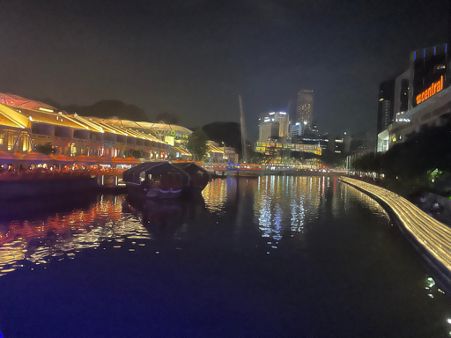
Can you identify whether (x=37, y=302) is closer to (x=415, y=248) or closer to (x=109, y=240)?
(x=109, y=240)

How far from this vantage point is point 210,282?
5969mm

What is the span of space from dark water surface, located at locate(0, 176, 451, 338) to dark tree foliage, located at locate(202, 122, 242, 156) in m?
147

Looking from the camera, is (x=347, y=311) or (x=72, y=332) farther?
(x=347, y=311)

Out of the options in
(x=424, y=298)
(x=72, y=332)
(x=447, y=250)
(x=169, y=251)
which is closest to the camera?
(x=72, y=332)

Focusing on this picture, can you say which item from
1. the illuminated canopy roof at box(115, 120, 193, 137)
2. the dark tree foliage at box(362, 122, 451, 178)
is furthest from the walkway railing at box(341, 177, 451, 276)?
the illuminated canopy roof at box(115, 120, 193, 137)

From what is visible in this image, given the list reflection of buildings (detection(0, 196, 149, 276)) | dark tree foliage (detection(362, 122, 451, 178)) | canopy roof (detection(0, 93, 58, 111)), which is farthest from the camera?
canopy roof (detection(0, 93, 58, 111))

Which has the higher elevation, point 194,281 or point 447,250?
point 447,250

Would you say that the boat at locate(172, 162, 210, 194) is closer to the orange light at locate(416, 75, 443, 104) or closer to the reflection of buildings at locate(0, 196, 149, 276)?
the reflection of buildings at locate(0, 196, 149, 276)

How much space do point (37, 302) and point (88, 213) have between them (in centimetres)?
871

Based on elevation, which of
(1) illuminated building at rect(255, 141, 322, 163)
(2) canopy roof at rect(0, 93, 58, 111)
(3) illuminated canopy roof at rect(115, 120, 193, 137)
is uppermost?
(1) illuminated building at rect(255, 141, 322, 163)

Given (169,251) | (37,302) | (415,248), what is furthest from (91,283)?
(415,248)

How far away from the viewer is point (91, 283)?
5.75 meters

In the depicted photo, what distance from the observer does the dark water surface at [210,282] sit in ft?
14.6

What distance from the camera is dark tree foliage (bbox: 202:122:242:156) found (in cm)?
15888
